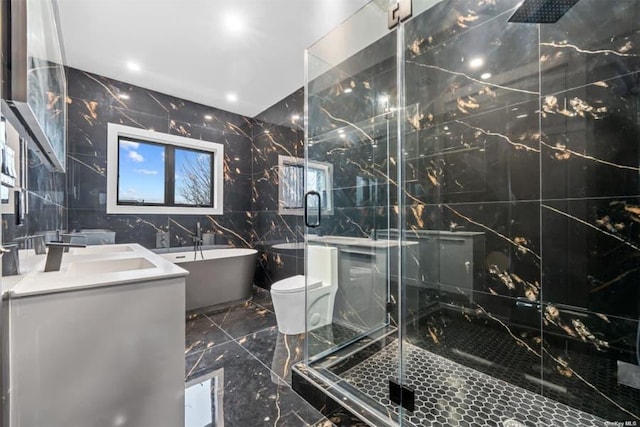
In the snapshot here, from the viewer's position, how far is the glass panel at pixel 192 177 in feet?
12.0

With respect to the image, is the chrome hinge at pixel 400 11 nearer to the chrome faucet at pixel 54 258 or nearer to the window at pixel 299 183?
the window at pixel 299 183

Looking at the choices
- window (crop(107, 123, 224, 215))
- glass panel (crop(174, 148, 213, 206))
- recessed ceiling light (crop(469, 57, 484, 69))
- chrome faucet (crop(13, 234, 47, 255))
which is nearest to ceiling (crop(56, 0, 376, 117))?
window (crop(107, 123, 224, 215))

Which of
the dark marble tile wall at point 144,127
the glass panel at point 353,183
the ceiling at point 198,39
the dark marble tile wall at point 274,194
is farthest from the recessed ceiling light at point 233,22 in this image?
the dark marble tile wall at point 144,127

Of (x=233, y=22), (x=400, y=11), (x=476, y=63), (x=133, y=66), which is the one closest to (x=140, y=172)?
(x=133, y=66)

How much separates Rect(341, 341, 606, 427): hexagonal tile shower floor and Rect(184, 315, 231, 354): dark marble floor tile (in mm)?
1219

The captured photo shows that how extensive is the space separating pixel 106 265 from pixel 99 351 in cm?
80

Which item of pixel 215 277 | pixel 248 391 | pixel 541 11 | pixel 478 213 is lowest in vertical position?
pixel 248 391

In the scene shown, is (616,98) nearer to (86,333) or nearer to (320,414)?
(320,414)

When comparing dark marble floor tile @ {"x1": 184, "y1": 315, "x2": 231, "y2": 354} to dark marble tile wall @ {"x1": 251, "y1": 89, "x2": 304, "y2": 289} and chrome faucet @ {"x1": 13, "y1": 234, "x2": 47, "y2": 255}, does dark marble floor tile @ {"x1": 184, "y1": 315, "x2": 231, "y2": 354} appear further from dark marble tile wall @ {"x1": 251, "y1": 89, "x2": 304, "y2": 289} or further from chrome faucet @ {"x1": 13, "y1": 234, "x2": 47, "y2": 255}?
chrome faucet @ {"x1": 13, "y1": 234, "x2": 47, "y2": 255}

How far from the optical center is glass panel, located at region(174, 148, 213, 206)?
365 cm

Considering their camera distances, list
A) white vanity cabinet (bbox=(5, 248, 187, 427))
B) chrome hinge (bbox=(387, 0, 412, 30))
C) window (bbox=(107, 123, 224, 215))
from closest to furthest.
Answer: white vanity cabinet (bbox=(5, 248, 187, 427)), chrome hinge (bbox=(387, 0, 412, 30)), window (bbox=(107, 123, 224, 215))

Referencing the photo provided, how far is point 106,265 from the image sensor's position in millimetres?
1661

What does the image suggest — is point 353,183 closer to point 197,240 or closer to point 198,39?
point 198,39

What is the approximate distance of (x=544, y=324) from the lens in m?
1.68
